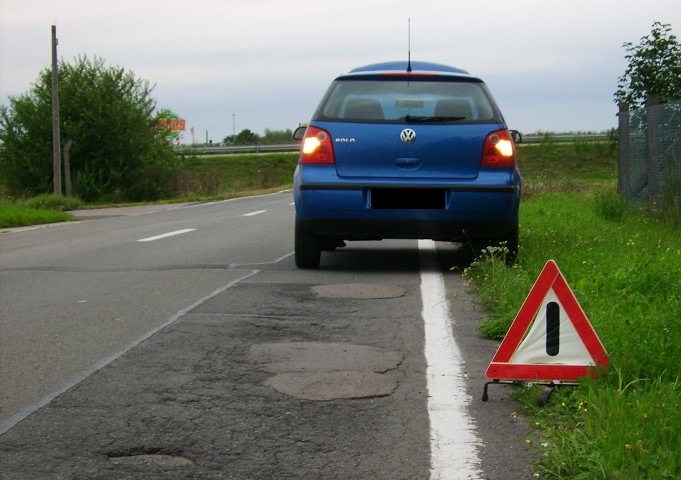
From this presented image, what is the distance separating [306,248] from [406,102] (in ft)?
5.19

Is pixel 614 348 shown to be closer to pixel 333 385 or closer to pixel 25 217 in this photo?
pixel 333 385

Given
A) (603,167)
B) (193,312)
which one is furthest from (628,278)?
(603,167)

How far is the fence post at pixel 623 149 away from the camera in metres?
17.9

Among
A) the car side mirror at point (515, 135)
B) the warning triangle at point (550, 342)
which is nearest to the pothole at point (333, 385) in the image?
the warning triangle at point (550, 342)

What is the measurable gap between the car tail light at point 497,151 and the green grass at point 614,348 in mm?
802

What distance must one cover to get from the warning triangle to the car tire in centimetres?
498

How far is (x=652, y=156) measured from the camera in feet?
49.8

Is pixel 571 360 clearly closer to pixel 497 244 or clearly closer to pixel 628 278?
pixel 628 278

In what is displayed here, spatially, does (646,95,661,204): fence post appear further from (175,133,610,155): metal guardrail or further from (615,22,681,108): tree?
(175,133,610,155): metal guardrail

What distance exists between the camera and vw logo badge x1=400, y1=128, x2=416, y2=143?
30.8ft

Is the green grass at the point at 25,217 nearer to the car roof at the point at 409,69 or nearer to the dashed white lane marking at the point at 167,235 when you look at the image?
the dashed white lane marking at the point at 167,235

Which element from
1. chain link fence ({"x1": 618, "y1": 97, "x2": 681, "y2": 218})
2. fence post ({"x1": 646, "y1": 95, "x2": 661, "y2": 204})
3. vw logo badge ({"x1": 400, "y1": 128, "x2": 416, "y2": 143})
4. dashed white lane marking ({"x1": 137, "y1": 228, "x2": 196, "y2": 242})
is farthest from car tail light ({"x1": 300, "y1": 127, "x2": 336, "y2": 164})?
fence post ({"x1": 646, "y1": 95, "x2": 661, "y2": 204})

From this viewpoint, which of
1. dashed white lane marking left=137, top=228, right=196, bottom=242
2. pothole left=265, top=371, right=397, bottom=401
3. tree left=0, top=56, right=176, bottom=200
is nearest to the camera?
pothole left=265, top=371, right=397, bottom=401

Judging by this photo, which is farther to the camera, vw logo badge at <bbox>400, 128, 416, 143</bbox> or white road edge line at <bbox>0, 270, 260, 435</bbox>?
vw logo badge at <bbox>400, 128, 416, 143</bbox>
